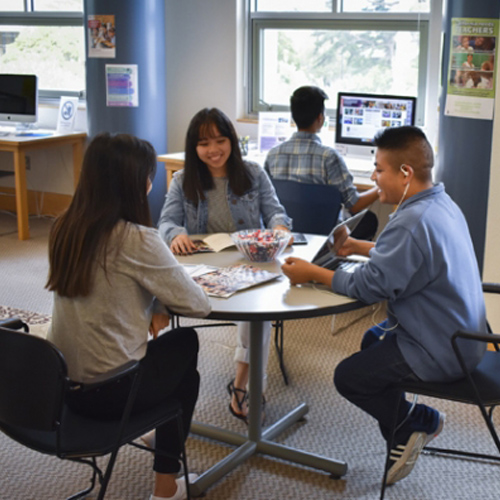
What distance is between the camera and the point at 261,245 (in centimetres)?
234

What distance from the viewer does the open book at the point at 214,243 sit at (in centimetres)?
252

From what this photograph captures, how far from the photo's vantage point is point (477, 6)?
10.2 feet

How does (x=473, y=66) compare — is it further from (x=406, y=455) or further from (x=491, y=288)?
(x=406, y=455)

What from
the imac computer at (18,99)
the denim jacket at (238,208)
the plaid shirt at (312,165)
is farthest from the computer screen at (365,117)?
the imac computer at (18,99)

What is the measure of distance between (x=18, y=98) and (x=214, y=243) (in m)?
3.66

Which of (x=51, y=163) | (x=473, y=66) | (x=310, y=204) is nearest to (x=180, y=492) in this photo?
(x=310, y=204)

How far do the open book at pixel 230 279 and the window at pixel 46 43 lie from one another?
13.6 ft

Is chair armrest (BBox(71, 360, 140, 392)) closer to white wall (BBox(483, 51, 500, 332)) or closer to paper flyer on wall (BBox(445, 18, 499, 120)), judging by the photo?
white wall (BBox(483, 51, 500, 332))

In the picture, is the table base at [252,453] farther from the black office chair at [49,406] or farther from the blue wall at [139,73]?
the blue wall at [139,73]

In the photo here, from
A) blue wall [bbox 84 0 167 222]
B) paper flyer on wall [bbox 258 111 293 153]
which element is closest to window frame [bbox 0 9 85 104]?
blue wall [bbox 84 0 167 222]

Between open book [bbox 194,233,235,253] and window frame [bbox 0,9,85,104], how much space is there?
3.70 meters

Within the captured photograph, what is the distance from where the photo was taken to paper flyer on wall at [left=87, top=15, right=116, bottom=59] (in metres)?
5.00

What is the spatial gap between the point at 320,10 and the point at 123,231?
3.54m

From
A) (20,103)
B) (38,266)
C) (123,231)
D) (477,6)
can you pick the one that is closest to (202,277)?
(123,231)
